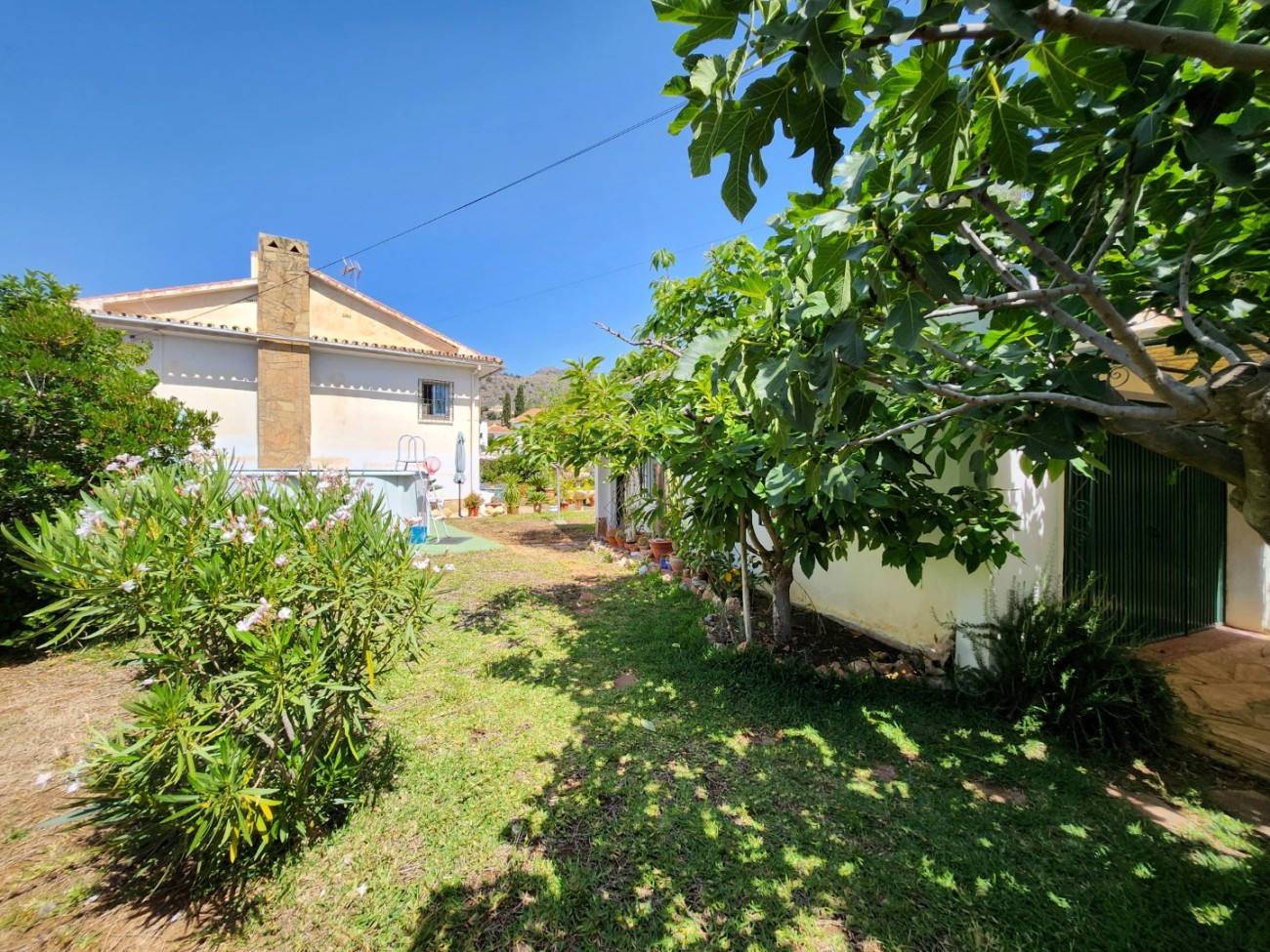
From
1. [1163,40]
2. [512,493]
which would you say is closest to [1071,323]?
[1163,40]

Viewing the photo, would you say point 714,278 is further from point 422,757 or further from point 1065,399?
point 422,757

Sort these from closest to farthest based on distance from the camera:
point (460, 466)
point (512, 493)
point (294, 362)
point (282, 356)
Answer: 1. point (282, 356)
2. point (294, 362)
3. point (460, 466)
4. point (512, 493)

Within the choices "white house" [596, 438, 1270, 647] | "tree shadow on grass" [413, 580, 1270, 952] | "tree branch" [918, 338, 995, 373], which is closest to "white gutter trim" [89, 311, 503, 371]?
"white house" [596, 438, 1270, 647]

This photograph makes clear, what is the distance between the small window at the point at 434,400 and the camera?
636 inches

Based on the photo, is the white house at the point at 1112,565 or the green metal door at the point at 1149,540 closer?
the white house at the point at 1112,565

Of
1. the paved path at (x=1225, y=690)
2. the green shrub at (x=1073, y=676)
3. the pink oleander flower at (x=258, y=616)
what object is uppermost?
the pink oleander flower at (x=258, y=616)

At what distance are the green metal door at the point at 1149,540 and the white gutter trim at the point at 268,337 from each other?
1631 centimetres

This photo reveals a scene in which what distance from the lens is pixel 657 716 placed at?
3502mm

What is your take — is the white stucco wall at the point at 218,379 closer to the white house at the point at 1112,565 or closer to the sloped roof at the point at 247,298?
the sloped roof at the point at 247,298

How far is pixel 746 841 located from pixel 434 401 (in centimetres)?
1667

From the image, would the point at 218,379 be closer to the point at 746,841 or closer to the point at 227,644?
the point at 227,644

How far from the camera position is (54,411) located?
403cm

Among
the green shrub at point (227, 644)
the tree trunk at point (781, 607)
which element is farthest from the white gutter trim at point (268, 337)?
the tree trunk at point (781, 607)

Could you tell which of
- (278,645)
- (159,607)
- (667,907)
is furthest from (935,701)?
(159,607)
